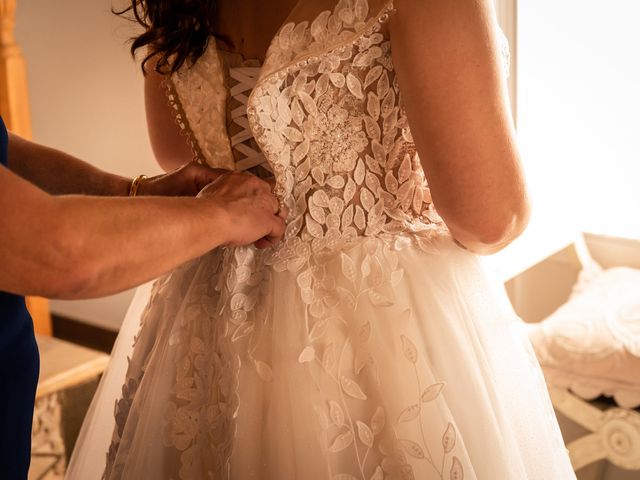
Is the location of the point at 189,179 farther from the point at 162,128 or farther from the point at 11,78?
the point at 11,78

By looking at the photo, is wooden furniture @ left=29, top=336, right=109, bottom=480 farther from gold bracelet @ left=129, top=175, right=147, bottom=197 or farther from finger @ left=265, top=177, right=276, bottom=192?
finger @ left=265, top=177, right=276, bottom=192

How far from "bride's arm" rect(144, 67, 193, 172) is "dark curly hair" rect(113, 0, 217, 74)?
0.35ft

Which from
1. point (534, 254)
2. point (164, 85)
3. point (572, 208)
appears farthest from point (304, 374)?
point (572, 208)

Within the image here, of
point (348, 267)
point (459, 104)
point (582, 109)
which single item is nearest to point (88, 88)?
point (582, 109)

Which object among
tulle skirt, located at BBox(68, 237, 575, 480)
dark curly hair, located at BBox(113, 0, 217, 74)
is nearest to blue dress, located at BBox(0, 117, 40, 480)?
tulle skirt, located at BBox(68, 237, 575, 480)

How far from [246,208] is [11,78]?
5.36 ft

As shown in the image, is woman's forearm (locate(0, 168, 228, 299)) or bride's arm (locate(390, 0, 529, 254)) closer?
woman's forearm (locate(0, 168, 228, 299))

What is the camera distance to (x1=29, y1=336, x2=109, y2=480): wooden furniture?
195 cm

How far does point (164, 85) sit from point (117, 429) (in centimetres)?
49

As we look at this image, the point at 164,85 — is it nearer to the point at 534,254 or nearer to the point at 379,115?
the point at 379,115

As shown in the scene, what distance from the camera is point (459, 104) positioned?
776mm

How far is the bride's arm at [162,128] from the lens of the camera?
3.73 ft

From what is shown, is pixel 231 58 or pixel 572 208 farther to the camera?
pixel 572 208

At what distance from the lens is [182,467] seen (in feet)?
2.99
